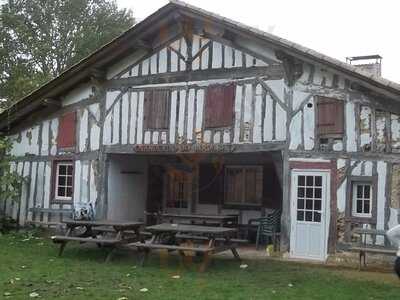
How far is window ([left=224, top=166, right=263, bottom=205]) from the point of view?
14919 millimetres

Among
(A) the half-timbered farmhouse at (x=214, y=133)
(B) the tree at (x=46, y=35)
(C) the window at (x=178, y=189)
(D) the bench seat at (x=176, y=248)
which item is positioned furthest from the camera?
(B) the tree at (x=46, y=35)

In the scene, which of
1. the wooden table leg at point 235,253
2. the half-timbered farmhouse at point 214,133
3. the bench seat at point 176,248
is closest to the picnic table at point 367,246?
the half-timbered farmhouse at point 214,133

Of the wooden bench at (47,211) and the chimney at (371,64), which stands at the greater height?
the chimney at (371,64)

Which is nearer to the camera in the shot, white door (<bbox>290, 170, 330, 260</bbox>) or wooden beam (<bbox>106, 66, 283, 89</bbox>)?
white door (<bbox>290, 170, 330, 260</bbox>)

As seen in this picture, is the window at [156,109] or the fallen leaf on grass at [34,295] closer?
the fallen leaf on grass at [34,295]

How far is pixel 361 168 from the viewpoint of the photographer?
35.2 ft

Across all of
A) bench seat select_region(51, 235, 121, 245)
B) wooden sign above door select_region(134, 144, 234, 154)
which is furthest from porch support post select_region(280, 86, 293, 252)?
bench seat select_region(51, 235, 121, 245)

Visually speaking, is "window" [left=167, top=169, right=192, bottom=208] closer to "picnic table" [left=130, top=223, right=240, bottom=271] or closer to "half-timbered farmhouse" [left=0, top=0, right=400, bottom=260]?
"half-timbered farmhouse" [left=0, top=0, right=400, bottom=260]

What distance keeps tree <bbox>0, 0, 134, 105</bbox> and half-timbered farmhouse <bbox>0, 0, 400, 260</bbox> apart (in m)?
13.2

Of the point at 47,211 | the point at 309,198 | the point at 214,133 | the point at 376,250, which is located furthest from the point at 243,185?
the point at 376,250

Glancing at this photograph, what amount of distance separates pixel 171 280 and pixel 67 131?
7.27m

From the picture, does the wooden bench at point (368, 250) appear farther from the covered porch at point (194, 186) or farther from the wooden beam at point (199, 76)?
the covered porch at point (194, 186)

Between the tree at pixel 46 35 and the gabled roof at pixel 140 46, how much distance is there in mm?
12970

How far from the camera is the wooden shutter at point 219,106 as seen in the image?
12.3 metres
